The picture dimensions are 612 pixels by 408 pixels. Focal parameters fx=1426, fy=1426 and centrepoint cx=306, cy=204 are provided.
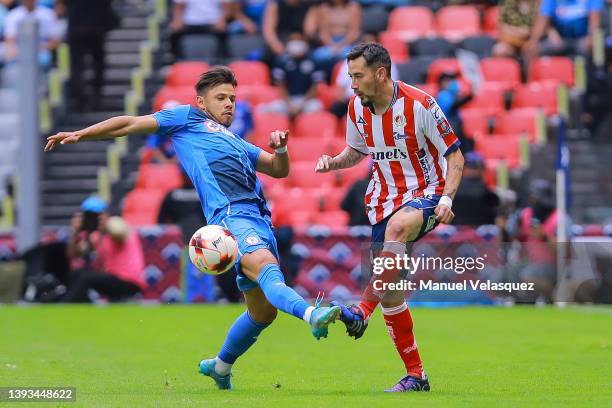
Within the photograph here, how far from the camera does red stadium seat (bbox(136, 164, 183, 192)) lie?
75.0 ft

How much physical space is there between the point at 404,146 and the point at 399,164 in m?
0.14

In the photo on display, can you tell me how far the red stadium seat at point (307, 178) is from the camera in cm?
2222

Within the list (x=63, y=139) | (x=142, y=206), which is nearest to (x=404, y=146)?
(x=63, y=139)

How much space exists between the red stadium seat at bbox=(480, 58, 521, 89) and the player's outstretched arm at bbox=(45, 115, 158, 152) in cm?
1489

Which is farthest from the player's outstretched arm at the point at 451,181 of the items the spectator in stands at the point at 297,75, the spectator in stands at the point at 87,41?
the spectator in stands at the point at 87,41

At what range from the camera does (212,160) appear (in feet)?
31.2

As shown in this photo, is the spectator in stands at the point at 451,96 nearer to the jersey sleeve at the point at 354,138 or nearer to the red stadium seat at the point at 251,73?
the red stadium seat at the point at 251,73

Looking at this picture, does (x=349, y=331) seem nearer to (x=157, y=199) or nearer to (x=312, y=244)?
(x=312, y=244)

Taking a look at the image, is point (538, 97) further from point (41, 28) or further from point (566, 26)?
point (41, 28)

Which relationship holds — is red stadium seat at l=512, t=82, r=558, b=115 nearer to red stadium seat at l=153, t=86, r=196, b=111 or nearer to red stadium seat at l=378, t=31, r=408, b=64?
red stadium seat at l=378, t=31, r=408, b=64

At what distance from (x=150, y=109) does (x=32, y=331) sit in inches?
377

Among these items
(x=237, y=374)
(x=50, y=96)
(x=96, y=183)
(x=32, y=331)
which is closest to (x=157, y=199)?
(x=96, y=183)

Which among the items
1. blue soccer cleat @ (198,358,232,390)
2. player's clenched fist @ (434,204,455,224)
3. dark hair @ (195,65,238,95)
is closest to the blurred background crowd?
blue soccer cleat @ (198,358,232,390)

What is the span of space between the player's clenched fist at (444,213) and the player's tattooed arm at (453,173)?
18 cm
